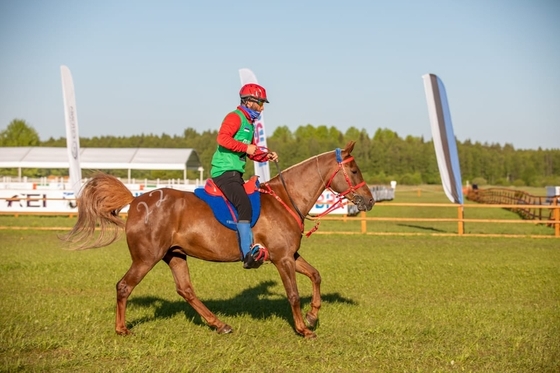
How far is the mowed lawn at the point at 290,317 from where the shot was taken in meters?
6.78

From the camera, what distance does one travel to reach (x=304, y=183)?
8461 millimetres

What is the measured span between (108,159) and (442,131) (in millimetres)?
32975

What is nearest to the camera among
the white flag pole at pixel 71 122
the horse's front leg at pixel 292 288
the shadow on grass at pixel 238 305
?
the horse's front leg at pixel 292 288

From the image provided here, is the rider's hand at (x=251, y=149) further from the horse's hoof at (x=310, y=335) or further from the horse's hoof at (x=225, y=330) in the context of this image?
the horse's hoof at (x=310, y=335)

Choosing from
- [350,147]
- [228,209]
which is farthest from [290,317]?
[350,147]

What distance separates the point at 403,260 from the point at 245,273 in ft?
14.0

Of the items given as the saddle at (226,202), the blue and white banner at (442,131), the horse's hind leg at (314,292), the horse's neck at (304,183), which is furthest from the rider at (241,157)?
the blue and white banner at (442,131)

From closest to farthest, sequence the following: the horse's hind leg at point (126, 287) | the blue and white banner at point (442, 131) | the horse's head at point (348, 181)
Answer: the horse's hind leg at point (126, 287) < the horse's head at point (348, 181) < the blue and white banner at point (442, 131)

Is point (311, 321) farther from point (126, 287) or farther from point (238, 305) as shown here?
point (126, 287)

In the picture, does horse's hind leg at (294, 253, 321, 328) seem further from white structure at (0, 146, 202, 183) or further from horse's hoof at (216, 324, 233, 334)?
white structure at (0, 146, 202, 183)

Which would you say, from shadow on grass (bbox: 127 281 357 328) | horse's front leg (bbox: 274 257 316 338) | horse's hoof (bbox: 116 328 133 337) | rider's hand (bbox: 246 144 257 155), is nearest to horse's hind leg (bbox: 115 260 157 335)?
horse's hoof (bbox: 116 328 133 337)

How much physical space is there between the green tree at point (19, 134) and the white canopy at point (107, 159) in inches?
1753

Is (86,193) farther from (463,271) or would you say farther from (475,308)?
(463,271)

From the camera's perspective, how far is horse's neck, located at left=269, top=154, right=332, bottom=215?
8398mm
